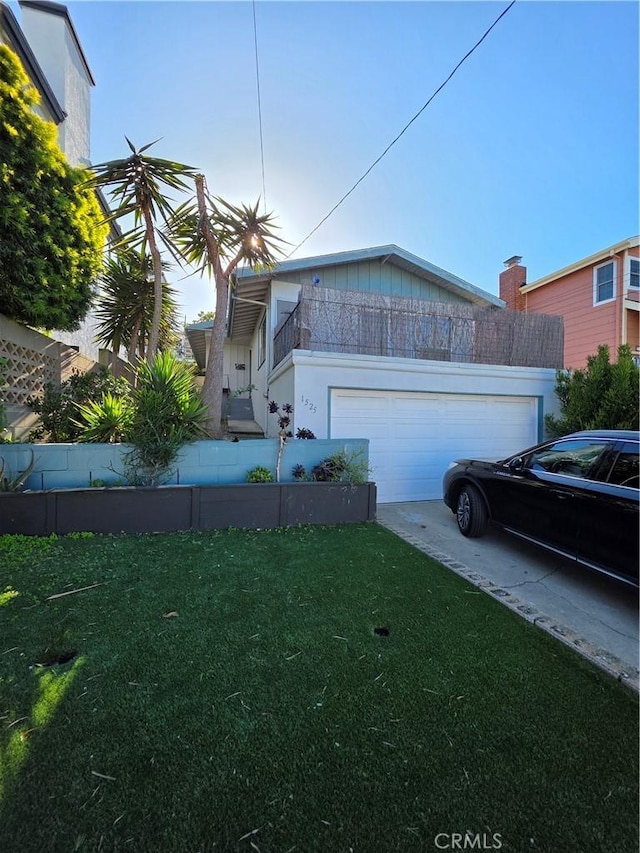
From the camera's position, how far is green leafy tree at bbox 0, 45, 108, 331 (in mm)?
5012

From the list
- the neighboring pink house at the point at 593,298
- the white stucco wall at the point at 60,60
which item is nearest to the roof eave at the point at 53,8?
the white stucco wall at the point at 60,60

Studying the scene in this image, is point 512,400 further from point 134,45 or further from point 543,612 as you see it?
point 134,45

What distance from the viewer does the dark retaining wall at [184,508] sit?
4.32m

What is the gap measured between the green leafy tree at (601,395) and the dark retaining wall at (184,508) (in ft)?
14.2

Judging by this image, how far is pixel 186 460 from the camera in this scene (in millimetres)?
5082

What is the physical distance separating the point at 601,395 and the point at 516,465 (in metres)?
3.65

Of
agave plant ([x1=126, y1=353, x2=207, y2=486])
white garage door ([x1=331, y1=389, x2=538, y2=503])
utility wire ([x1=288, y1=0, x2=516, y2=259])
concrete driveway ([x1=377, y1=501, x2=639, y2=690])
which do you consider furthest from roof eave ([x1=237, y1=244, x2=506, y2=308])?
concrete driveway ([x1=377, y1=501, x2=639, y2=690])

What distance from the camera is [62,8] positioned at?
9773mm

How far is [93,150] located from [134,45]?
8053 mm

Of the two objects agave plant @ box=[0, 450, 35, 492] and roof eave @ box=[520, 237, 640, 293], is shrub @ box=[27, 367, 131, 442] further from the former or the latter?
roof eave @ box=[520, 237, 640, 293]

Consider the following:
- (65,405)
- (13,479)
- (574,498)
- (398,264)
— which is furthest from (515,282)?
(13,479)

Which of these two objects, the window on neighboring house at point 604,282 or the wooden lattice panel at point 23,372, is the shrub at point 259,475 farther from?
the window on neighboring house at point 604,282

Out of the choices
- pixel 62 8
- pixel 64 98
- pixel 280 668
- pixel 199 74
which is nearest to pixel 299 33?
pixel 199 74

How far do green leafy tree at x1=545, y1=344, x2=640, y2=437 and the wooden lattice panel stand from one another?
9286 millimetres
